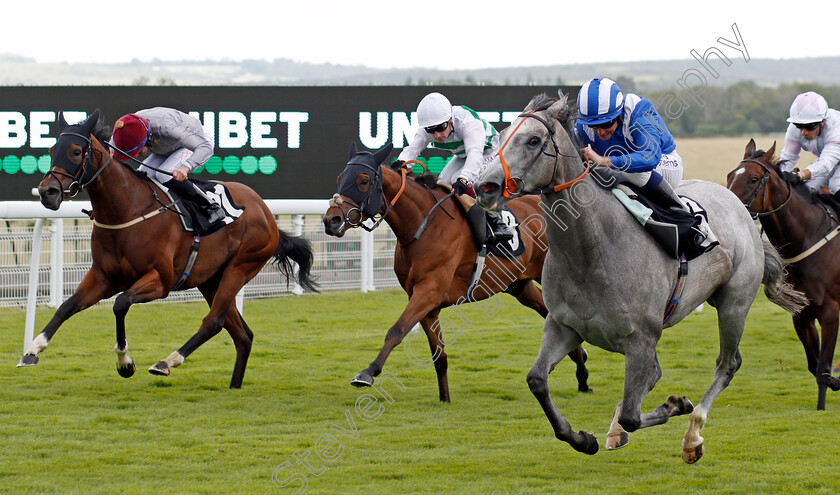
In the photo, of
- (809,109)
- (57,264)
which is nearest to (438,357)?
(809,109)

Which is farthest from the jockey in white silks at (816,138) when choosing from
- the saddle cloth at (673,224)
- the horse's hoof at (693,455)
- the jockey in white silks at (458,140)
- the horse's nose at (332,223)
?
the horse's nose at (332,223)

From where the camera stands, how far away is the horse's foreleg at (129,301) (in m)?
5.51

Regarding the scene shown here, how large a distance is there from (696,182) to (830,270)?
1.47m

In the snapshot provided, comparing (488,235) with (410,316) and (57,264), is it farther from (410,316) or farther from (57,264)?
(57,264)

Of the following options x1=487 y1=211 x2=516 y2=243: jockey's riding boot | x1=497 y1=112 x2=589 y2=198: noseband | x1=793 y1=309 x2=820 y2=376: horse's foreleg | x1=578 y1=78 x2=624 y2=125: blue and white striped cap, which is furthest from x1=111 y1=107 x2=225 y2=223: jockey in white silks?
x1=793 y1=309 x2=820 y2=376: horse's foreleg

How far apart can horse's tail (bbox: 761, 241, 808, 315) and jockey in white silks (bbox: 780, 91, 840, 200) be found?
119cm

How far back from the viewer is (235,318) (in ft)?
21.2

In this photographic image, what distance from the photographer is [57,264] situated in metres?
8.96

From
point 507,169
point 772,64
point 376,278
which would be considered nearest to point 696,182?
point 507,169

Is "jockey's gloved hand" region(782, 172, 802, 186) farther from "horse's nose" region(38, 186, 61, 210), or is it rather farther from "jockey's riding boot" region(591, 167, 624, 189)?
"horse's nose" region(38, 186, 61, 210)

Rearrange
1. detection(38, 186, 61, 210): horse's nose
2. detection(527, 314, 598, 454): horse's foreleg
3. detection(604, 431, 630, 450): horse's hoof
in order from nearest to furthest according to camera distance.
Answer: detection(527, 314, 598, 454): horse's foreleg → detection(604, 431, 630, 450): horse's hoof → detection(38, 186, 61, 210): horse's nose

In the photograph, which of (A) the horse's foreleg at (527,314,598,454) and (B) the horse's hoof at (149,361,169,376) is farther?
(B) the horse's hoof at (149,361,169,376)

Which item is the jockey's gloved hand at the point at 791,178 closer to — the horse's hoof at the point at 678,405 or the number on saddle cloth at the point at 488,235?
the number on saddle cloth at the point at 488,235

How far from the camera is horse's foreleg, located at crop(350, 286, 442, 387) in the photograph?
5.09 metres
